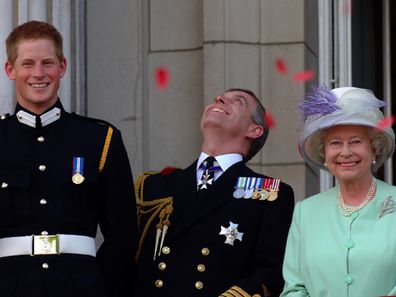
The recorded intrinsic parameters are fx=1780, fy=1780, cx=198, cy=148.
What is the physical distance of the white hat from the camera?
23.7ft

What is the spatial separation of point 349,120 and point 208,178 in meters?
0.93

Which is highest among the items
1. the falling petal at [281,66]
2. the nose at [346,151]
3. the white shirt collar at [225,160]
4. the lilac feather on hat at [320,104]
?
the falling petal at [281,66]

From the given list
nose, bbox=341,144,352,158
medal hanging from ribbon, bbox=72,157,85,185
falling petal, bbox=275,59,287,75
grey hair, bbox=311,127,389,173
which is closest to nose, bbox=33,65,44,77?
medal hanging from ribbon, bbox=72,157,85,185

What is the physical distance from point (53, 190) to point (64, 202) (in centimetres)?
7

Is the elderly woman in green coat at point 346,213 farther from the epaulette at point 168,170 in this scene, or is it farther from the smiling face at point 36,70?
the smiling face at point 36,70

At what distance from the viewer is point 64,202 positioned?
721 centimetres

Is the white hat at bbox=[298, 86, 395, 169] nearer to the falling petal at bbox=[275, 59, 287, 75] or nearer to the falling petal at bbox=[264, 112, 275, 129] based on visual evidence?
the falling petal at bbox=[264, 112, 275, 129]

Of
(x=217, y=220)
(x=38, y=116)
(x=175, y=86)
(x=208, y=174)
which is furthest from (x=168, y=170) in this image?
(x=38, y=116)

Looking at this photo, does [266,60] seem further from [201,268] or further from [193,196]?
[201,268]

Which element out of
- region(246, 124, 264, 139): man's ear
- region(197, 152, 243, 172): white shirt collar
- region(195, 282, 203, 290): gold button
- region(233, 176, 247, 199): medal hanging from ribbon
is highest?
region(246, 124, 264, 139): man's ear

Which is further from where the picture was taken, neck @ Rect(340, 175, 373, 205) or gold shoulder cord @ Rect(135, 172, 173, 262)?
gold shoulder cord @ Rect(135, 172, 173, 262)

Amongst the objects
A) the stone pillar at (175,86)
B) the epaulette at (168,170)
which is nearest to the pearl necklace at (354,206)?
the epaulette at (168,170)

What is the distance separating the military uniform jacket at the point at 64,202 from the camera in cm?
712

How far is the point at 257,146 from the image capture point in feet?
26.7
